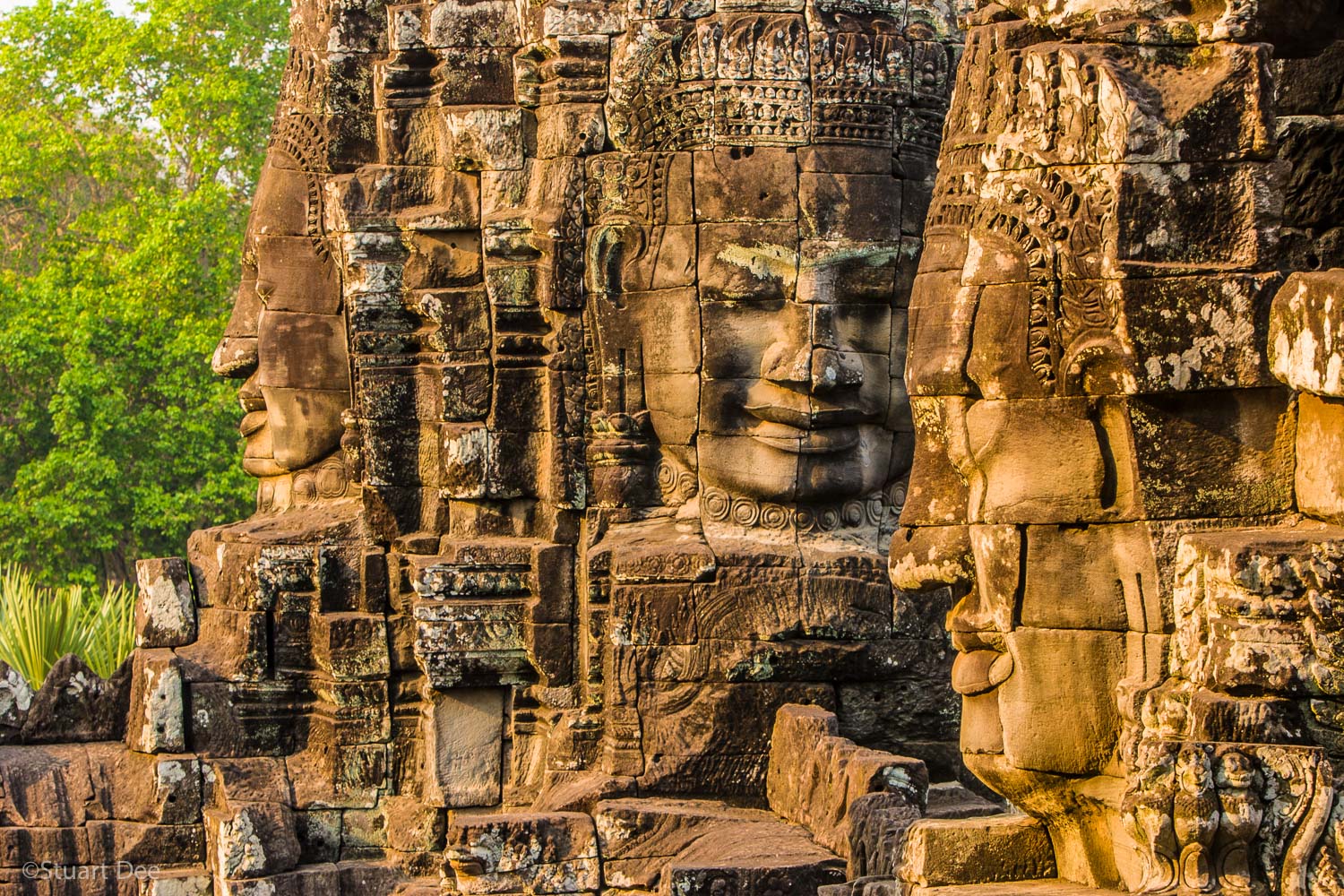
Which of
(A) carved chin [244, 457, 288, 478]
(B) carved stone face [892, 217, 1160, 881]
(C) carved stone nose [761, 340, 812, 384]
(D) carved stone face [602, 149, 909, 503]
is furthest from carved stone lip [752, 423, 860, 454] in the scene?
(A) carved chin [244, 457, 288, 478]

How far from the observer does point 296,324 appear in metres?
15.8

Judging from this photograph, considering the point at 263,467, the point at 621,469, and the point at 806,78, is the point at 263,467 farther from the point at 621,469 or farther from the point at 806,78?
the point at 806,78

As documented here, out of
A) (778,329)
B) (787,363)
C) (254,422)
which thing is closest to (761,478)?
(787,363)

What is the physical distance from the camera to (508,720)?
13.9 m

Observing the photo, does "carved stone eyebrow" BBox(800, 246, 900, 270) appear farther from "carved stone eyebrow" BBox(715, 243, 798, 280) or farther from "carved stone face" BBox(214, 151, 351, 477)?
"carved stone face" BBox(214, 151, 351, 477)

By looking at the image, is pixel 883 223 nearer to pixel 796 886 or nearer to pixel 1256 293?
pixel 796 886

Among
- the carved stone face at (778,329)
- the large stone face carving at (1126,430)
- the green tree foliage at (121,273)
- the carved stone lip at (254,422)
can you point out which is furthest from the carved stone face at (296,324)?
the green tree foliage at (121,273)

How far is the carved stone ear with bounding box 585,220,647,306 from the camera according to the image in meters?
12.5

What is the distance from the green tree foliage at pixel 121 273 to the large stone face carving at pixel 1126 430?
19835mm

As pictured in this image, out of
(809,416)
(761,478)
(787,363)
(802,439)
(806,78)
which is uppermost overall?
(806,78)

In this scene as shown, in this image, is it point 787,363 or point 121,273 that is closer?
point 787,363

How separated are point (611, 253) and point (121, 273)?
648 inches

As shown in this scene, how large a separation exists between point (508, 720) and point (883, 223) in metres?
3.63

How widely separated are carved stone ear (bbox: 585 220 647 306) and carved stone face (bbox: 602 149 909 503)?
8 centimetres
